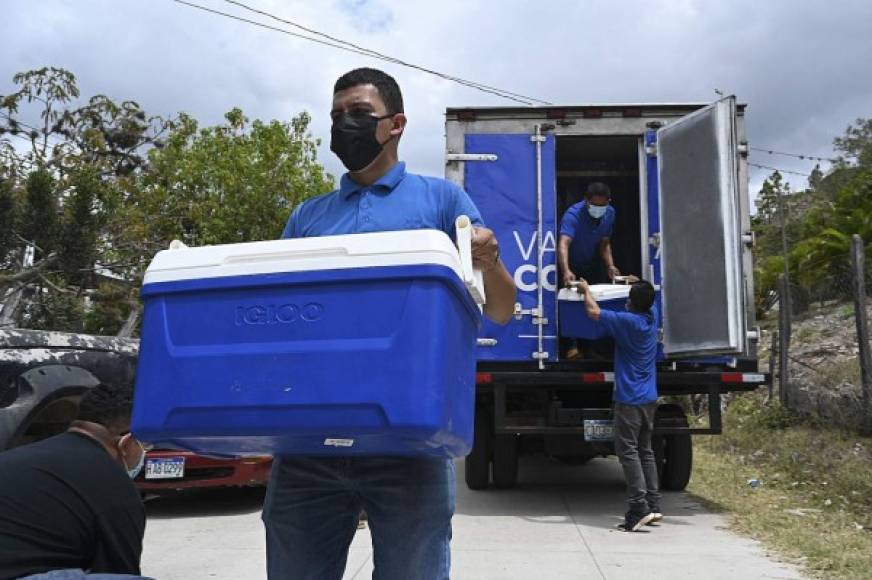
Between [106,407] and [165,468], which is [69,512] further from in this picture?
[165,468]

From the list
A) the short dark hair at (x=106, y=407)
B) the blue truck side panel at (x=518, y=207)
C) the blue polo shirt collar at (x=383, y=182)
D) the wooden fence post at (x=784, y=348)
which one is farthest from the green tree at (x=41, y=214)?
the blue polo shirt collar at (x=383, y=182)

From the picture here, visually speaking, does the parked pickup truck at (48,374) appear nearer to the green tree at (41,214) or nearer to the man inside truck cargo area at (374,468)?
the man inside truck cargo area at (374,468)

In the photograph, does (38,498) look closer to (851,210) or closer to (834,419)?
(834,419)

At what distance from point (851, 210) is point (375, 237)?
18760 mm

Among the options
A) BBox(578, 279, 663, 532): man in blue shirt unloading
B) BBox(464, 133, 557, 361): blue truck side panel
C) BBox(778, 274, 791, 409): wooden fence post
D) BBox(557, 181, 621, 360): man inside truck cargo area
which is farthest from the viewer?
BBox(778, 274, 791, 409): wooden fence post

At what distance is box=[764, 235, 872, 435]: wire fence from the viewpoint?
26.1 ft

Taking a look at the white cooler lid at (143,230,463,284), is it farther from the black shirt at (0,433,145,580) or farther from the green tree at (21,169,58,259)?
the green tree at (21,169,58,259)

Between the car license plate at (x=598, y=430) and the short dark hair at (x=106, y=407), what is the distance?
4812 mm

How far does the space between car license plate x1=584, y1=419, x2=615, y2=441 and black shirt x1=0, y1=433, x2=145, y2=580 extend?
4856 mm

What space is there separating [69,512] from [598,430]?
5.14m

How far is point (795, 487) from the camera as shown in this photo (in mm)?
7539

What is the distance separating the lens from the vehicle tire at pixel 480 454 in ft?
24.2

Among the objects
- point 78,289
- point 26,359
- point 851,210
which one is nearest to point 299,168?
point 78,289

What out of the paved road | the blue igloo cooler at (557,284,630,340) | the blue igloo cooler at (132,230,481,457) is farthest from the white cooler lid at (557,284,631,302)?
the blue igloo cooler at (132,230,481,457)
